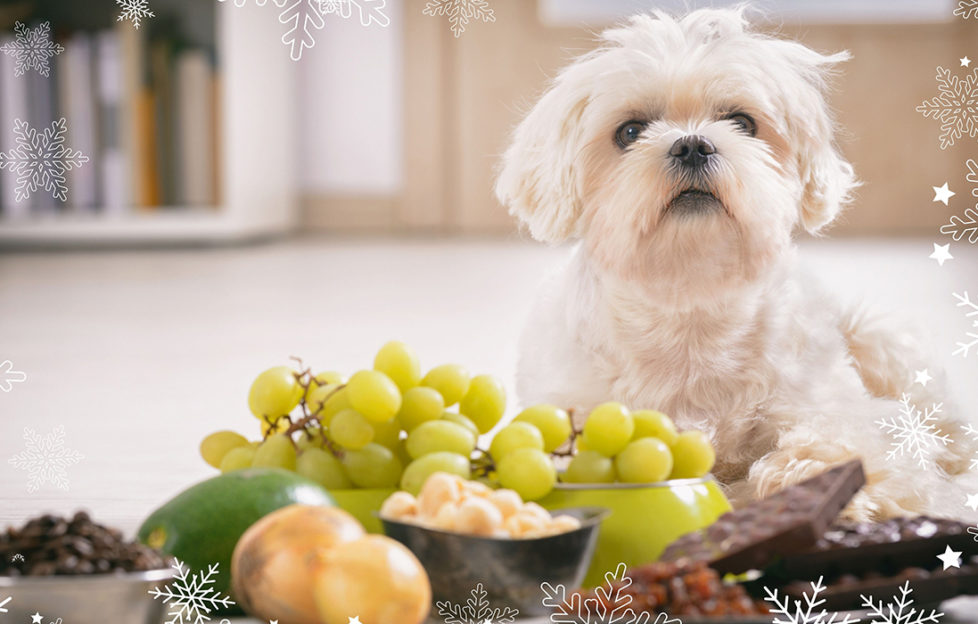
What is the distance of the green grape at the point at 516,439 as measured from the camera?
100cm

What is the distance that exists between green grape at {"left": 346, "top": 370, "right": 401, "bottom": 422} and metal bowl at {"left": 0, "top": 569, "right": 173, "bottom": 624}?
0.30m

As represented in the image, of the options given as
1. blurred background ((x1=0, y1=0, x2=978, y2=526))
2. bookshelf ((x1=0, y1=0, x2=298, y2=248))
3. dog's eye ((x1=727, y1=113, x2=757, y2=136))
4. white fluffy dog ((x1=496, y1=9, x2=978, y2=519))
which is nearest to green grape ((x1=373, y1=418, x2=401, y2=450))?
white fluffy dog ((x1=496, y1=9, x2=978, y2=519))

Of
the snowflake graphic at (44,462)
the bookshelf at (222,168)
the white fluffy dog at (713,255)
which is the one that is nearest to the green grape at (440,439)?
the white fluffy dog at (713,255)

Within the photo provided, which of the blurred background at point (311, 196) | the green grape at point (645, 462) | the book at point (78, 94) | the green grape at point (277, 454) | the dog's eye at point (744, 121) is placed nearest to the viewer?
the green grape at point (645, 462)

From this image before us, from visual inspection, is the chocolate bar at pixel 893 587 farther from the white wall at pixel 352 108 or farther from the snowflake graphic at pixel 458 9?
the white wall at pixel 352 108

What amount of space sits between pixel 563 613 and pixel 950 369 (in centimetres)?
150

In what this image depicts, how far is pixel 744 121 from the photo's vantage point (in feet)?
4.41

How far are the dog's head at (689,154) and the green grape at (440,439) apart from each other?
1.16 feet

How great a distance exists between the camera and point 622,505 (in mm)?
961

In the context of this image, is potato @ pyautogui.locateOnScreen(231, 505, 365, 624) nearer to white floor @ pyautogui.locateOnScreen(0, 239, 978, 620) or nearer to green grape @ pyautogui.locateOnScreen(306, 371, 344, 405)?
green grape @ pyautogui.locateOnScreen(306, 371, 344, 405)

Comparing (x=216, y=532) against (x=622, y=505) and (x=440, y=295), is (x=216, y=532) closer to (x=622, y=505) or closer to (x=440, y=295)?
(x=622, y=505)

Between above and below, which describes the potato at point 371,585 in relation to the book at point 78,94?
below

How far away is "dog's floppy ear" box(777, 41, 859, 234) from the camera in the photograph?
138cm

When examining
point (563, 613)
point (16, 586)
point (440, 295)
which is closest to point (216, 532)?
point (16, 586)
